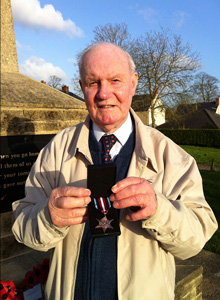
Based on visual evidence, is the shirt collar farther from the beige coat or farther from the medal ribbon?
the medal ribbon

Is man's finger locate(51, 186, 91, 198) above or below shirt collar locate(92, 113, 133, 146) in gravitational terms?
below

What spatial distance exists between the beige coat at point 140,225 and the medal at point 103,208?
0.20 metres

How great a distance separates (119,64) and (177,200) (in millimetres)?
892

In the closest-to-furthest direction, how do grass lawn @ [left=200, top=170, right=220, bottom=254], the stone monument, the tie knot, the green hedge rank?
the tie knot, the stone monument, grass lawn @ [left=200, top=170, right=220, bottom=254], the green hedge

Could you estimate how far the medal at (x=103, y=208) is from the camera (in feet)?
3.91

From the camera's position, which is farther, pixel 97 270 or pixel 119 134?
pixel 119 134

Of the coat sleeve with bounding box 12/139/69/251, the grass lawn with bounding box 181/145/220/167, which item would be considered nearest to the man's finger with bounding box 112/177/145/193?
the coat sleeve with bounding box 12/139/69/251

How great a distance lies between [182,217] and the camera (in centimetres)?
124

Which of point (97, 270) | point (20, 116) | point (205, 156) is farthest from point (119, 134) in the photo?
point (205, 156)

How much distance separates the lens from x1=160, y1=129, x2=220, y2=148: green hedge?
2288cm

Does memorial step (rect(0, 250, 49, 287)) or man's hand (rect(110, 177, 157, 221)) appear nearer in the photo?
man's hand (rect(110, 177, 157, 221))

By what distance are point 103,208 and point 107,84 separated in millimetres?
775

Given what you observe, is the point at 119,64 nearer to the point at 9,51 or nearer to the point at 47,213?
the point at 47,213

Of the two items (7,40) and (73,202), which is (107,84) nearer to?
(73,202)
